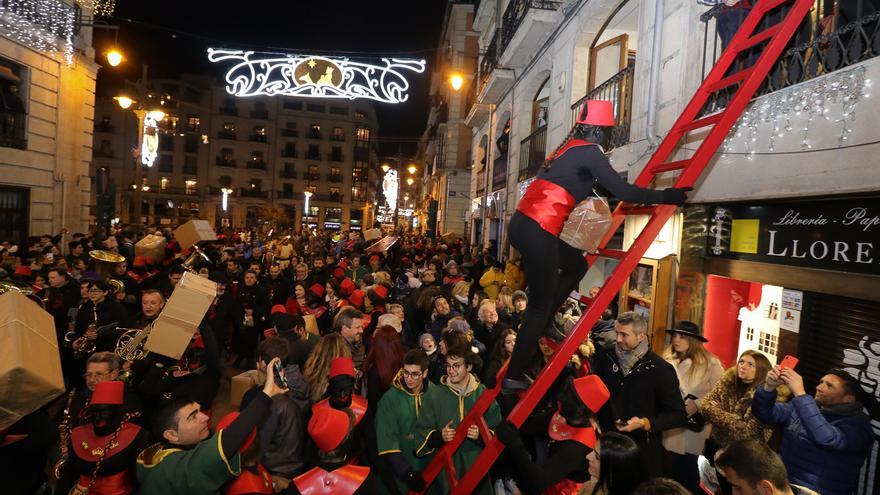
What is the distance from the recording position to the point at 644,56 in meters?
7.56

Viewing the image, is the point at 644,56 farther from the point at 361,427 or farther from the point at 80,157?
the point at 80,157

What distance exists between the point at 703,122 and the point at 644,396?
2194mm

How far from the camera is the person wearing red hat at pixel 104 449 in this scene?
→ 3068 mm

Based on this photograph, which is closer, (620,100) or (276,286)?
(620,100)

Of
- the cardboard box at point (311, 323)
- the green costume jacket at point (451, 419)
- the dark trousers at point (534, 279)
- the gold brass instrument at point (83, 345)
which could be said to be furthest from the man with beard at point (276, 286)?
the dark trousers at point (534, 279)

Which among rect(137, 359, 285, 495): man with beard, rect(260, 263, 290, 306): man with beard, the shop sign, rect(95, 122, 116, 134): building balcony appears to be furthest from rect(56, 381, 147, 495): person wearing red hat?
rect(95, 122, 116, 134): building balcony

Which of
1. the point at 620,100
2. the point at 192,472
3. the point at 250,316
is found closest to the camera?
the point at 192,472

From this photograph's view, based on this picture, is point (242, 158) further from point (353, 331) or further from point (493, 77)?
point (353, 331)

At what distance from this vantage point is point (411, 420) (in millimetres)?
3838

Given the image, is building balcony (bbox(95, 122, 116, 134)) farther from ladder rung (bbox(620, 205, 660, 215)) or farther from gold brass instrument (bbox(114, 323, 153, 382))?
ladder rung (bbox(620, 205, 660, 215))

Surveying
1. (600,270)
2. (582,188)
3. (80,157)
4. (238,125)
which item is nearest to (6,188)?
(80,157)

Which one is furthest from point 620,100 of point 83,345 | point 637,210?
point 83,345

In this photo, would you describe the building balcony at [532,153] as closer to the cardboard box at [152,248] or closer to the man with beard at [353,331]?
the man with beard at [353,331]

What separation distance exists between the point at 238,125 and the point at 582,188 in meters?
68.1
